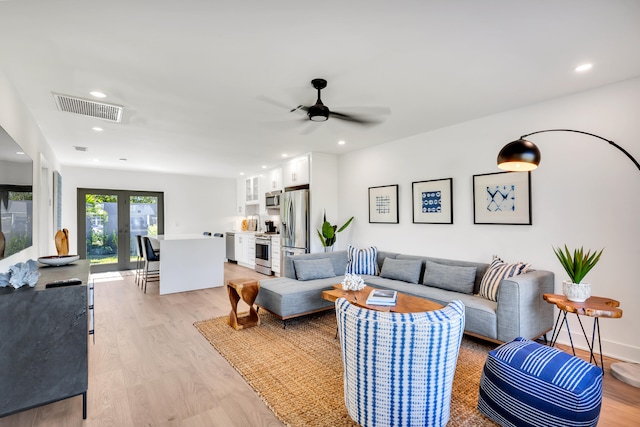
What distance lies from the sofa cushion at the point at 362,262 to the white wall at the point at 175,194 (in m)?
5.58

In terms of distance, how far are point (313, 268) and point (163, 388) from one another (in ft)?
7.41

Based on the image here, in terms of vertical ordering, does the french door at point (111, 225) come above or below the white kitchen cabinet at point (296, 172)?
below

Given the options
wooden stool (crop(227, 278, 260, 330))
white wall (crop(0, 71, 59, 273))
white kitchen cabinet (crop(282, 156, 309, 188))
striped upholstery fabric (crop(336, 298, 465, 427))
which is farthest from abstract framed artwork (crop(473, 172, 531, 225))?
white wall (crop(0, 71, 59, 273))

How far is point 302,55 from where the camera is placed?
2.29m

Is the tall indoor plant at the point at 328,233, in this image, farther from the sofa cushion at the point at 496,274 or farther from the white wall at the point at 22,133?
the white wall at the point at 22,133

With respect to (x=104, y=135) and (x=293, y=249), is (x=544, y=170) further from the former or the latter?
(x=104, y=135)

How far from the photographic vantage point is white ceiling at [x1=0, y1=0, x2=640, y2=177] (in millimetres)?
1804

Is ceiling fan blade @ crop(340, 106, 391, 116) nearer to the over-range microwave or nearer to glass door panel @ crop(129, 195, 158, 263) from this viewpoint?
Result: the over-range microwave

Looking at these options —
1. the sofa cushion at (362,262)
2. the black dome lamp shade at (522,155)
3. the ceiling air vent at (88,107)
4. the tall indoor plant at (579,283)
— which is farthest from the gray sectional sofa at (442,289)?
the ceiling air vent at (88,107)

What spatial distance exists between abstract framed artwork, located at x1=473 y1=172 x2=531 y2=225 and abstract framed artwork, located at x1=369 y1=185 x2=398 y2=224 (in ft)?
4.14

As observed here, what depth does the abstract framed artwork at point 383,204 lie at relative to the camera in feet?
15.9

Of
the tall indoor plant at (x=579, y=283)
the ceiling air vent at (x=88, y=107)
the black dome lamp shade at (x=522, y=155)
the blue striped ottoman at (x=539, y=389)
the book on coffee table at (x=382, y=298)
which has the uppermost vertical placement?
the ceiling air vent at (x=88, y=107)

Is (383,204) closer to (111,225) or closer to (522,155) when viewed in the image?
(522,155)

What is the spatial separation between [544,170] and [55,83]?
4.81 metres
